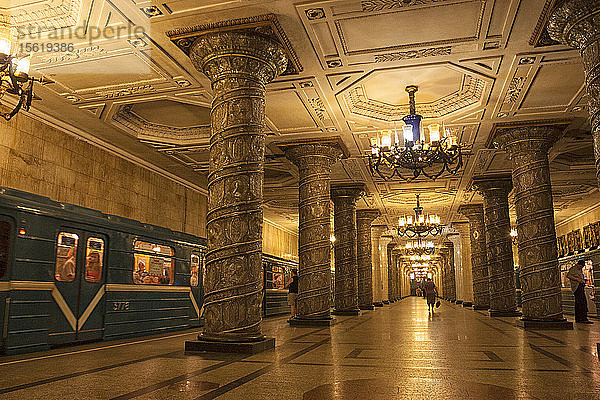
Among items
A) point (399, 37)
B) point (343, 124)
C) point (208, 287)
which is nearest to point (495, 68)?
point (399, 37)

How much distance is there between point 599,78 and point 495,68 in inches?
106

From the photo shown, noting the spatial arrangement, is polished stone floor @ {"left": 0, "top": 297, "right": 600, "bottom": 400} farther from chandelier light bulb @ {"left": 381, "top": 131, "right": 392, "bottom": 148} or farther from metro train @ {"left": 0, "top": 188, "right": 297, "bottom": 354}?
chandelier light bulb @ {"left": 381, "top": 131, "right": 392, "bottom": 148}

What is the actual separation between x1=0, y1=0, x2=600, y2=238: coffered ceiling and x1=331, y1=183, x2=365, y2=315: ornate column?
2562mm

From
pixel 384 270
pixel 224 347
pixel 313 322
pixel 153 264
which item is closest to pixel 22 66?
pixel 224 347

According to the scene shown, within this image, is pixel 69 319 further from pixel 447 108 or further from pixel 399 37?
pixel 447 108

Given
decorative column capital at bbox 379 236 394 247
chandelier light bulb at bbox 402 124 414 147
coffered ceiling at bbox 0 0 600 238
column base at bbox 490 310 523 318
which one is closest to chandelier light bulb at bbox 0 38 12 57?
coffered ceiling at bbox 0 0 600 238

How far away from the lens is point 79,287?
27.1 feet

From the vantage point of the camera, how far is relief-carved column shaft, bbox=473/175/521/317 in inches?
583

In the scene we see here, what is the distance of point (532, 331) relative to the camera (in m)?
9.72

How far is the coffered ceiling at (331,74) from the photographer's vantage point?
6.27 m

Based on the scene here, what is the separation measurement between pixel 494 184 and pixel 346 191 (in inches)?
187

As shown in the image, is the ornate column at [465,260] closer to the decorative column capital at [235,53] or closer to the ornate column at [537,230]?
the ornate column at [537,230]

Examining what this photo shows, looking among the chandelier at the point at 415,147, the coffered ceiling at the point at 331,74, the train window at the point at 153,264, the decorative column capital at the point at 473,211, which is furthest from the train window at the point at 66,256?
the decorative column capital at the point at 473,211

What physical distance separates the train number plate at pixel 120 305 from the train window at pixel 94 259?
626 millimetres
